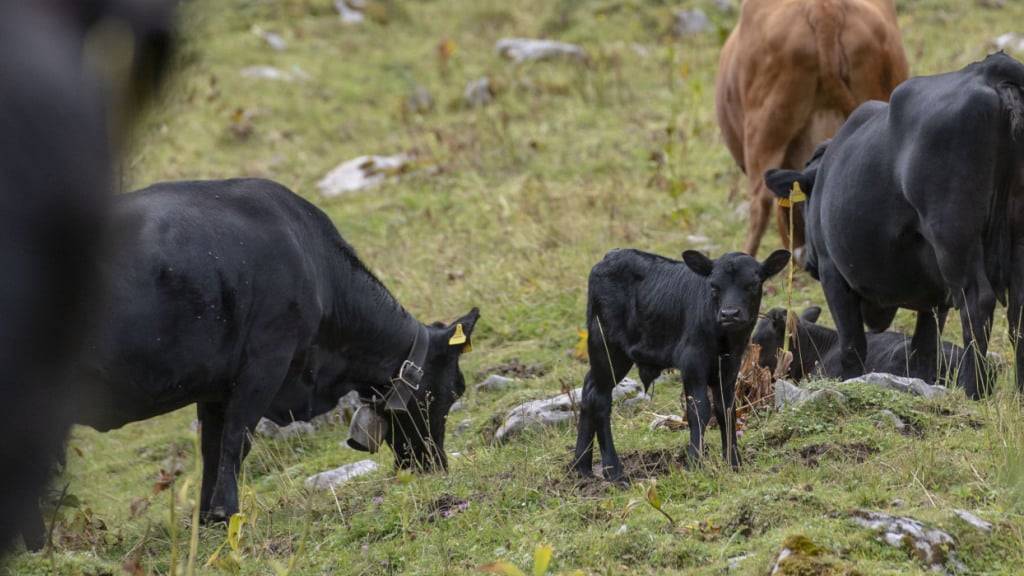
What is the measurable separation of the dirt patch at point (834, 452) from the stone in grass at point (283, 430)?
3.78 m

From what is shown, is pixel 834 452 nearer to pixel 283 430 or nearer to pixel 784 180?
pixel 784 180

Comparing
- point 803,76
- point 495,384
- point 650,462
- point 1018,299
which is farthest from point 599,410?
point 803,76

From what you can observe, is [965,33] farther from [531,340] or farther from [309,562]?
[309,562]

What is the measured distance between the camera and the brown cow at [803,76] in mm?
9320

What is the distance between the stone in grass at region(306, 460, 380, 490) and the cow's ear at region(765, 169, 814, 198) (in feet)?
9.07

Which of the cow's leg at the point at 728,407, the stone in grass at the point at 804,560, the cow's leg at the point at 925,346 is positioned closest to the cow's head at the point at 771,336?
the cow's leg at the point at 925,346

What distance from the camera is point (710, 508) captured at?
498cm

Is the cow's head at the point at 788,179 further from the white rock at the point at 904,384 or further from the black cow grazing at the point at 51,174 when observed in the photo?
the black cow grazing at the point at 51,174

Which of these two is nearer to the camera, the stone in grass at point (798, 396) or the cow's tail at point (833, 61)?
the stone in grass at point (798, 396)

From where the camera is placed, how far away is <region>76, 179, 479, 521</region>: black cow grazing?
233 inches

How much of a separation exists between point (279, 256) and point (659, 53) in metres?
11.5

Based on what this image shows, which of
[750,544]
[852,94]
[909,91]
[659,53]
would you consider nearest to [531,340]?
[852,94]

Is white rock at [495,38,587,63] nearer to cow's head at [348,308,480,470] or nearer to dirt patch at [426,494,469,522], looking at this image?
cow's head at [348,308,480,470]

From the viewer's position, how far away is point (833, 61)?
930cm
